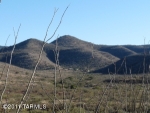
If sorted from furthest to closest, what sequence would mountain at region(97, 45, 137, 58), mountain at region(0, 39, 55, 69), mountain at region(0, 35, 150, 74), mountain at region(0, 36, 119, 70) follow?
mountain at region(97, 45, 137, 58), mountain at region(0, 36, 119, 70), mountain at region(0, 39, 55, 69), mountain at region(0, 35, 150, 74)

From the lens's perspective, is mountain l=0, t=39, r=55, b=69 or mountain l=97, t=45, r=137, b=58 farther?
mountain l=97, t=45, r=137, b=58

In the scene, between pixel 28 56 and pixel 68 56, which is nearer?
pixel 28 56

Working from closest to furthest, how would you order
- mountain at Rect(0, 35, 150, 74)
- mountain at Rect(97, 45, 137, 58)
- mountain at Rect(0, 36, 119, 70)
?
1. mountain at Rect(0, 35, 150, 74)
2. mountain at Rect(0, 36, 119, 70)
3. mountain at Rect(97, 45, 137, 58)

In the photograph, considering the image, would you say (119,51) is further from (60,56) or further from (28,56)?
(28,56)

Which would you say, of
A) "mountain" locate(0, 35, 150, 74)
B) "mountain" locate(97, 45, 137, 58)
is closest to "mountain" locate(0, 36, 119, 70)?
"mountain" locate(0, 35, 150, 74)

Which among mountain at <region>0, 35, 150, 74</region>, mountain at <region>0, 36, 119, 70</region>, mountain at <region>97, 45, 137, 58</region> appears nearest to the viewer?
mountain at <region>0, 35, 150, 74</region>

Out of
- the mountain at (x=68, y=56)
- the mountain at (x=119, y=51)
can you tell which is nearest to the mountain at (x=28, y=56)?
the mountain at (x=68, y=56)

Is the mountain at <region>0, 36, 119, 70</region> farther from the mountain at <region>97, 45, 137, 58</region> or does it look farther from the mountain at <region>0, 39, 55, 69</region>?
the mountain at <region>97, 45, 137, 58</region>

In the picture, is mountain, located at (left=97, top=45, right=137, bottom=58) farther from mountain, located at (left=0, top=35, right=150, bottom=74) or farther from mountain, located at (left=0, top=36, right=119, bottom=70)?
mountain, located at (left=0, top=36, right=119, bottom=70)

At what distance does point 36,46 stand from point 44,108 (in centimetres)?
8453

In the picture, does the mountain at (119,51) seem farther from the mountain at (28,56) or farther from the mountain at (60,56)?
the mountain at (28,56)

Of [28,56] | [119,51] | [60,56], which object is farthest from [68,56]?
[119,51]

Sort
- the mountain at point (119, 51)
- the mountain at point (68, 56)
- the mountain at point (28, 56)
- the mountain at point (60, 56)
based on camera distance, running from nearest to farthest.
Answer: the mountain at point (68, 56) < the mountain at point (28, 56) < the mountain at point (60, 56) < the mountain at point (119, 51)

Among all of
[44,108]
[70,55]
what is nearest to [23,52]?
[70,55]
